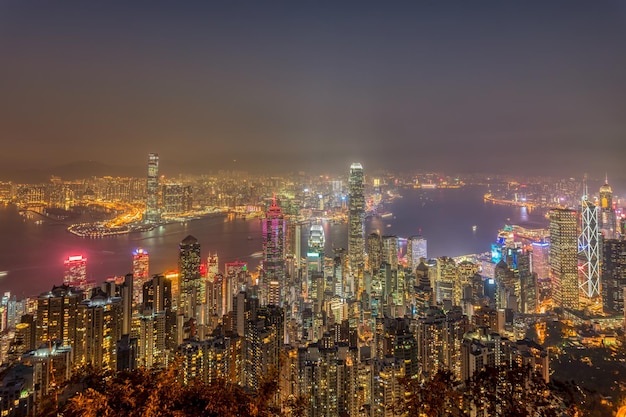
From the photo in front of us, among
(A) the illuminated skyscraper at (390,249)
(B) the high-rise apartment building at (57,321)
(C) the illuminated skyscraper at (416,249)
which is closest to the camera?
(B) the high-rise apartment building at (57,321)

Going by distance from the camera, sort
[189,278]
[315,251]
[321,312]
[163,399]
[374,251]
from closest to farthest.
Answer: [163,399], [321,312], [189,278], [374,251], [315,251]

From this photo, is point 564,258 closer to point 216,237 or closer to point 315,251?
point 315,251

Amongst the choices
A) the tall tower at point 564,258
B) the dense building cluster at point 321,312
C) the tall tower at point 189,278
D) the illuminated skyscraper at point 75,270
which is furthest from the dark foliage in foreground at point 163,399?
the tall tower at point 564,258

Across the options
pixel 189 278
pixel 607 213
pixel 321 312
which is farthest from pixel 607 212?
pixel 189 278

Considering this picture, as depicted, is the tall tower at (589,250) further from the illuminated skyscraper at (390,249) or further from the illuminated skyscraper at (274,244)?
the illuminated skyscraper at (274,244)

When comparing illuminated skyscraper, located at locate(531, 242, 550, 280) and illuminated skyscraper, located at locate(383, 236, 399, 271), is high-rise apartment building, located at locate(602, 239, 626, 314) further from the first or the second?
illuminated skyscraper, located at locate(383, 236, 399, 271)

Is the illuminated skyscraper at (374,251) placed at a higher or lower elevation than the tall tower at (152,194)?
lower
